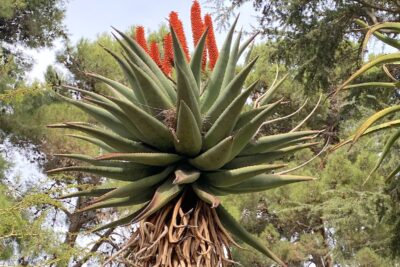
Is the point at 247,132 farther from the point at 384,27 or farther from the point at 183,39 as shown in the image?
the point at 384,27

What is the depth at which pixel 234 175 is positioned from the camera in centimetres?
263

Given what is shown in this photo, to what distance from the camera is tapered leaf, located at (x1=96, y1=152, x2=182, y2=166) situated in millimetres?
2537

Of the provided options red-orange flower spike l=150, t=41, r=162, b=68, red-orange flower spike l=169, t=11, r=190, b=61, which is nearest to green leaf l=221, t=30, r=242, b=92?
red-orange flower spike l=169, t=11, r=190, b=61

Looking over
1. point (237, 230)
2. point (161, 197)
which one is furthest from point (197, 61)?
point (237, 230)

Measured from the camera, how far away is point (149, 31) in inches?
557

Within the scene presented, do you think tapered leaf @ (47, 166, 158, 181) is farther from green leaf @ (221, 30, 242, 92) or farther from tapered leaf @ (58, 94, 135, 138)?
green leaf @ (221, 30, 242, 92)

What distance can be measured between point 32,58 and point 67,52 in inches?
36.5

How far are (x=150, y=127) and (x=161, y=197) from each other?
0.32m

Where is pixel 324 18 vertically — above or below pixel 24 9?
below

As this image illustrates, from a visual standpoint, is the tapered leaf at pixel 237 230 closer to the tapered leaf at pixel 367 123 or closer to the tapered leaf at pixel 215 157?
the tapered leaf at pixel 215 157

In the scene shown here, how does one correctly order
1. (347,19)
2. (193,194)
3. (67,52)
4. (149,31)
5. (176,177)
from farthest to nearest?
1. (67,52)
2. (149,31)
3. (347,19)
4. (193,194)
5. (176,177)

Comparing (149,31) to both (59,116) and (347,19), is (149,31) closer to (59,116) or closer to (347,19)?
(59,116)

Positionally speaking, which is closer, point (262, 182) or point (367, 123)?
point (367, 123)

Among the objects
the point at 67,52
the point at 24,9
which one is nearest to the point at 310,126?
the point at 67,52
